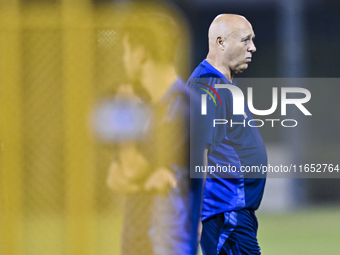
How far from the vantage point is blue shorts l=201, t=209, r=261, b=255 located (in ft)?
8.79

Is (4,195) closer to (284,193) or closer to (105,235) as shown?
(105,235)

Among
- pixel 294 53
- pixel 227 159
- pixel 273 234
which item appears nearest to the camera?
pixel 227 159

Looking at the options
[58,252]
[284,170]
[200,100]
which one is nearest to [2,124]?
[58,252]

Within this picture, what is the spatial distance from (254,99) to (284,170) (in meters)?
1.50

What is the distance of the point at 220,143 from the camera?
8.68 ft

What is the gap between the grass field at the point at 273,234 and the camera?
8.40 ft

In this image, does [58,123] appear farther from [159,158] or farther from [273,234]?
[273,234]

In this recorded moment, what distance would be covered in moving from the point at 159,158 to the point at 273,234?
3.46 meters

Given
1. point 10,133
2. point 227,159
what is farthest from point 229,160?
point 10,133

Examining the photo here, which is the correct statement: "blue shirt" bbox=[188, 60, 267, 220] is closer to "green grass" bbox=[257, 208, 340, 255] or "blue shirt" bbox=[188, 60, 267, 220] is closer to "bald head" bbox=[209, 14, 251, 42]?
"bald head" bbox=[209, 14, 251, 42]

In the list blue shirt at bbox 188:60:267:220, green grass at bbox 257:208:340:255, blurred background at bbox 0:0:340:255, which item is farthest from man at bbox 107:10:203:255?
green grass at bbox 257:208:340:255

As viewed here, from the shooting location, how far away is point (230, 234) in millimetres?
2697

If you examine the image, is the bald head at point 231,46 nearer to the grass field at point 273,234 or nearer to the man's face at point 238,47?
the man's face at point 238,47

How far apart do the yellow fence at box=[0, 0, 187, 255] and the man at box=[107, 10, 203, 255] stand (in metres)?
0.08
